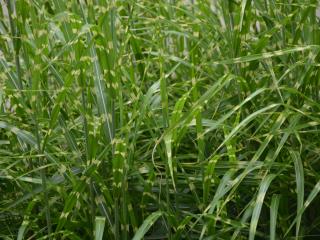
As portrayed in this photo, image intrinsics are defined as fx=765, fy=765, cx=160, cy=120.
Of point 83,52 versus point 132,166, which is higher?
point 83,52

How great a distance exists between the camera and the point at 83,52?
4.26 feet

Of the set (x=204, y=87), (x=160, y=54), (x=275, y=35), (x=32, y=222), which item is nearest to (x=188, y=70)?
(x=204, y=87)

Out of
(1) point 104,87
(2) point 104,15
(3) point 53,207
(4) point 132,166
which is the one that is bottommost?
(3) point 53,207

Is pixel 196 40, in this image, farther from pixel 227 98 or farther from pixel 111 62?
pixel 111 62

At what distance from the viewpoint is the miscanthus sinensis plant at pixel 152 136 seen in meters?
1.29

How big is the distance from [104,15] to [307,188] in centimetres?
53

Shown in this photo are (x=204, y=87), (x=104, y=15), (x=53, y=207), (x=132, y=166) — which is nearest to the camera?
(x=104, y=15)

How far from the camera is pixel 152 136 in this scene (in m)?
1.42

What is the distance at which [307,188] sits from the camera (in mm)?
1483

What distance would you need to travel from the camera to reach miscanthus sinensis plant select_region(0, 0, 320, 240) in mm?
1294

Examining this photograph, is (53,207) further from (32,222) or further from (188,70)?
(188,70)

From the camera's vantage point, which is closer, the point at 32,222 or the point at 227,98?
the point at 32,222

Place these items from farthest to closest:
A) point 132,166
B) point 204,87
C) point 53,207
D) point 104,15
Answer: point 204,87, point 53,207, point 132,166, point 104,15

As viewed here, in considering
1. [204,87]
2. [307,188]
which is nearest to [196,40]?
[204,87]
